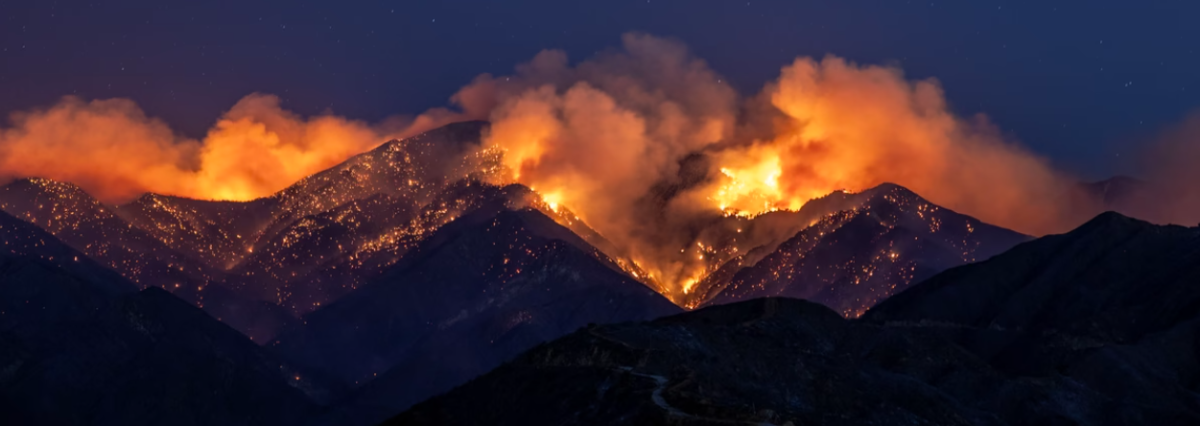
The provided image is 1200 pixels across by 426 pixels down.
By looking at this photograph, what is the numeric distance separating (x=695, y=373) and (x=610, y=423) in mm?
19716

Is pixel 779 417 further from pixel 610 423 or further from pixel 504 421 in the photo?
pixel 504 421

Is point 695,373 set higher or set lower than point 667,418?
higher

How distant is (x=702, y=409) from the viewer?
6900 inches

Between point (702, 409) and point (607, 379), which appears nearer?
point (702, 409)

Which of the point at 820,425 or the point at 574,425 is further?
the point at 820,425

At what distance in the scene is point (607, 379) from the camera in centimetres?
19650

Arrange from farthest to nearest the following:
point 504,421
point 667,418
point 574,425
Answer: point 504,421, point 574,425, point 667,418

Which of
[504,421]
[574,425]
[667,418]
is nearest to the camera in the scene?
[667,418]

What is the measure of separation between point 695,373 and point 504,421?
20041mm

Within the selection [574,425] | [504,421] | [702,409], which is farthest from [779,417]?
[504,421]

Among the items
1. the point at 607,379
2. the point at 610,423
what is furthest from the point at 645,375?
the point at 610,423

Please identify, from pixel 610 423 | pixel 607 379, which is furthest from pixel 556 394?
pixel 610 423

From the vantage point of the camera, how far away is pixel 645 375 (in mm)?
195625

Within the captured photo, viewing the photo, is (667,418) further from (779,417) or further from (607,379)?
(607,379)
